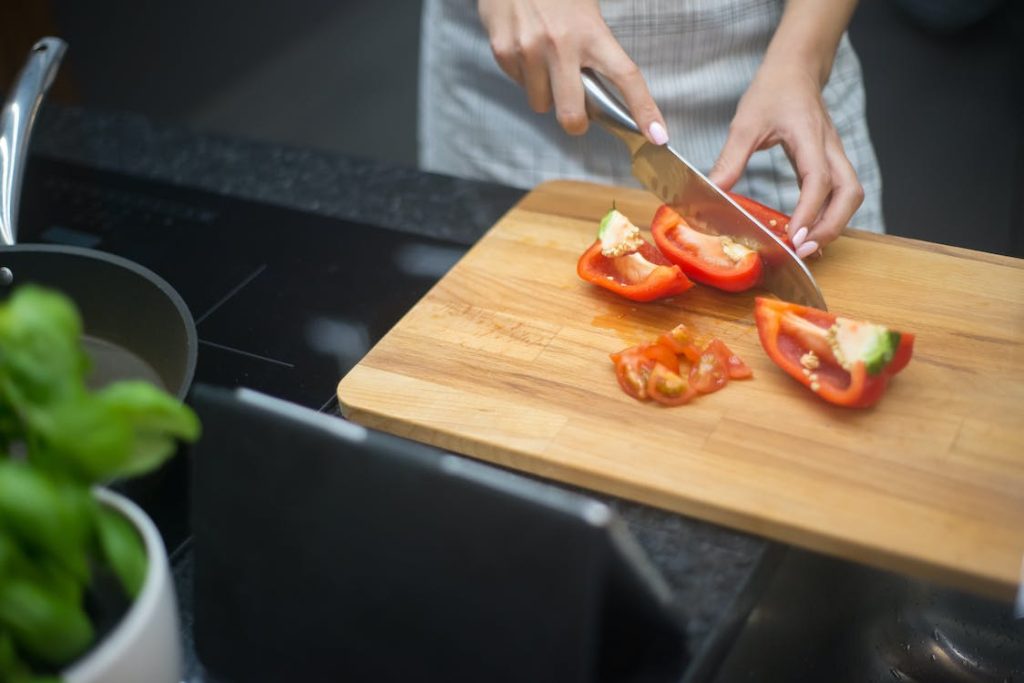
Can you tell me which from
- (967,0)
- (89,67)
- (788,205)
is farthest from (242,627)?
(89,67)

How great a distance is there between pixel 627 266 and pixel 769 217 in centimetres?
19

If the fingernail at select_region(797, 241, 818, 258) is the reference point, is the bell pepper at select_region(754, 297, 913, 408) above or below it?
above

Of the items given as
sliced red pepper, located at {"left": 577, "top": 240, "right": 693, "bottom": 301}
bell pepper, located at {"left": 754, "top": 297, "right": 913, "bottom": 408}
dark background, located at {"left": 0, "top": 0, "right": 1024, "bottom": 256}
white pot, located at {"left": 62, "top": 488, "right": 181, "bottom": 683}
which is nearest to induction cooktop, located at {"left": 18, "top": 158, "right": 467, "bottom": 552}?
sliced red pepper, located at {"left": 577, "top": 240, "right": 693, "bottom": 301}

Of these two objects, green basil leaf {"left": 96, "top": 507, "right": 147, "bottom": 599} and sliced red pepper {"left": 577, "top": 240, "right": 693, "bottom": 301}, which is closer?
green basil leaf {"left": 96, "top": 507, "right": 147, "bottom": 599}

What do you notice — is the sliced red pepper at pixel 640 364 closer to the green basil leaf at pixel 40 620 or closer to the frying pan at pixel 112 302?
the frying pan at pixel 112 302

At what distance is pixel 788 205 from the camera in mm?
1414

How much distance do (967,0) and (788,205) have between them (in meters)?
1.06

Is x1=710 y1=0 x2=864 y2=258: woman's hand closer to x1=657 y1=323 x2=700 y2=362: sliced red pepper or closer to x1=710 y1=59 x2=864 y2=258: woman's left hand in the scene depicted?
x1=710 y1=59 x2=864 y2=258: woman's left hand

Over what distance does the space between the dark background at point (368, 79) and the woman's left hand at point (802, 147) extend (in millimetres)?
662

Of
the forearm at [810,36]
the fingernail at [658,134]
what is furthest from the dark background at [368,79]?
the fingernail at [658,134]

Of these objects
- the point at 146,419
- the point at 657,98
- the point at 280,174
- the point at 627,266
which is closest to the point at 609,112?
the point at 627,266

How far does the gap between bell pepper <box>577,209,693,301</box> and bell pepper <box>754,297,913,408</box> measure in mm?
97

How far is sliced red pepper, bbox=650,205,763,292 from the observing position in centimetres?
104

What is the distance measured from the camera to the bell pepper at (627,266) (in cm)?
104
